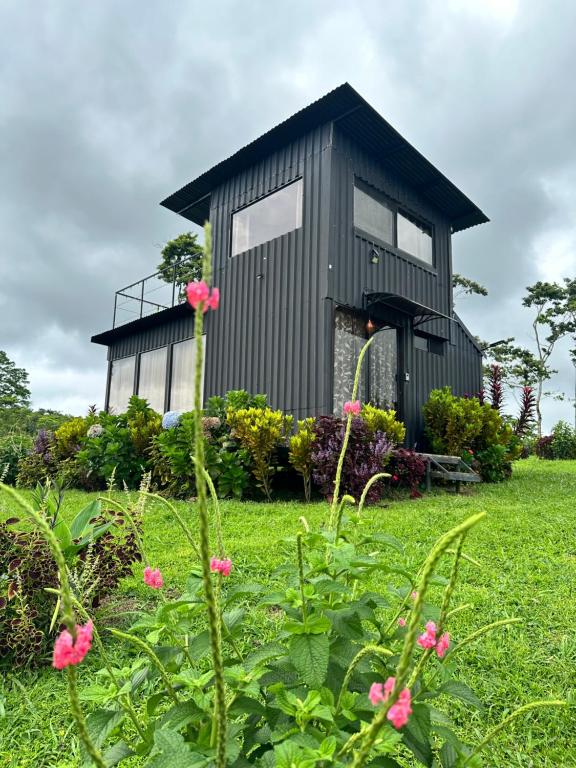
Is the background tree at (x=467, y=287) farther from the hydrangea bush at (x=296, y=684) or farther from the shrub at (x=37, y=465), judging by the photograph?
the hydrangea bush at (x=296, y=684)

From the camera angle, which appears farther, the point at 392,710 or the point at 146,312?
the point at 146,312

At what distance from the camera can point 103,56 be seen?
38.5ft

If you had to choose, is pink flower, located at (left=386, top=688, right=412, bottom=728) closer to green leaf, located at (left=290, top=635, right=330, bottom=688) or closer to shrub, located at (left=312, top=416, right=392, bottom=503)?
green leaf, located at (left=290, top=635, right=330, bottom=688)

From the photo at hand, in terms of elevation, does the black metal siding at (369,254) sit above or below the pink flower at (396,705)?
above

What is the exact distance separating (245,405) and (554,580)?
18.2ft

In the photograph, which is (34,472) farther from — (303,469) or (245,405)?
(303,469)

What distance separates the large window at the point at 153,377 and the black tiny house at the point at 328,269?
0.47 ft

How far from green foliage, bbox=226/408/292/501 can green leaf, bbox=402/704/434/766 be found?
6205 mm

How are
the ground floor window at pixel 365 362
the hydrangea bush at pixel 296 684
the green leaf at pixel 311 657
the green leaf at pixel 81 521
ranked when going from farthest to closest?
the ground floor window at pixel 365 362, the green leaf at pixel 81 521, the green leaf at pixel 311 657, the hydrangea bush at pixel 296 684

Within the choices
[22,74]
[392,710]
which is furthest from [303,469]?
[22,74]

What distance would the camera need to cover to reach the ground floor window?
27.7 feet

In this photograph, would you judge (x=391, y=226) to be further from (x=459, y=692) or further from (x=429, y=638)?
(x=429, y=638)

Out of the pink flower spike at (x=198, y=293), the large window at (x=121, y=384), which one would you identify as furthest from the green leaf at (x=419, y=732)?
the large window at (x=121, y=384)

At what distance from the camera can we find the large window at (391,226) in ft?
30.8
